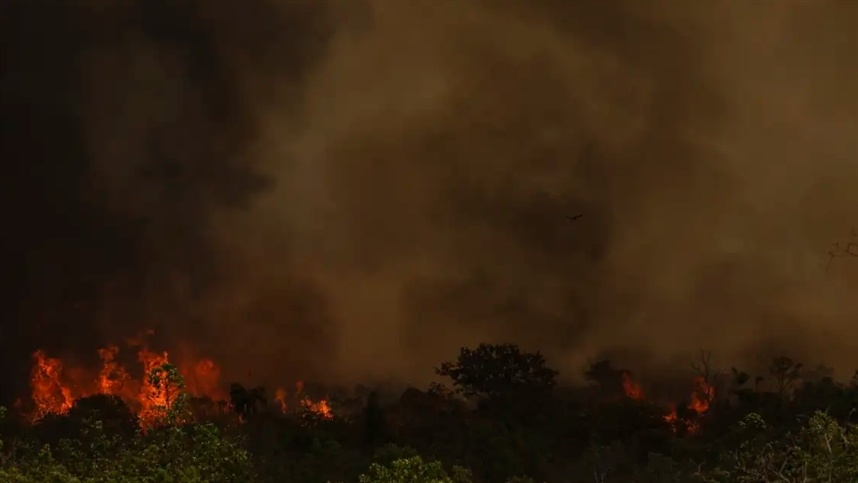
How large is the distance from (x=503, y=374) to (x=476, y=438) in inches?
1629

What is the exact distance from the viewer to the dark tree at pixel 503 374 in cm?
13650

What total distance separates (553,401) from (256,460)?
226 feet

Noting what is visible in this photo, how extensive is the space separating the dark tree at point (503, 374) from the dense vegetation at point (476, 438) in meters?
0.19

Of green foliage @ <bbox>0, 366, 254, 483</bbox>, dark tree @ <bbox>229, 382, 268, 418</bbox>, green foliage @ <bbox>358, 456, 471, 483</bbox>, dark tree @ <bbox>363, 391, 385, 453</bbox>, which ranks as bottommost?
green foliage @ <bbox>358, 456, 471, 483</bbox>

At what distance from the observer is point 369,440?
107188mm

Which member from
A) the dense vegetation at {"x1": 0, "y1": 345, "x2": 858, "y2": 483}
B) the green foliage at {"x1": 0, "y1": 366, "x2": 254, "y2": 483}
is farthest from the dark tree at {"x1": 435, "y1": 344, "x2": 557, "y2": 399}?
the green foliage at {"x1": 0, "y1": 366, "x2": 254, "y2": 483}

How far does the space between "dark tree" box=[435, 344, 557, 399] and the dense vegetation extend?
0.62 ft

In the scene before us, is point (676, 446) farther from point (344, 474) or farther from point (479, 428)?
point (344, 474)

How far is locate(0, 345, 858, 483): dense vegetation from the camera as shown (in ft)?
138

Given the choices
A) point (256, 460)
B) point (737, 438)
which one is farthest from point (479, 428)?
point (256, 460)

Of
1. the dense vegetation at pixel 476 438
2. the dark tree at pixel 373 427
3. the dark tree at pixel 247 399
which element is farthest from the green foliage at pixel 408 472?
the dark tree at pixel 247 399

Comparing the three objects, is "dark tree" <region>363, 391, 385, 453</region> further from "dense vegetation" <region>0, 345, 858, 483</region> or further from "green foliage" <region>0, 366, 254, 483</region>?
"green foliage" <region>0, 366, 254, 483</region>

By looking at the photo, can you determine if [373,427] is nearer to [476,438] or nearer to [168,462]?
[476,438]

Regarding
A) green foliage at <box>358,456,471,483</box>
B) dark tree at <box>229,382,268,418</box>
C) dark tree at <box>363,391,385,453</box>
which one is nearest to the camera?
green foliage at <box>358,456,471,483</box>
